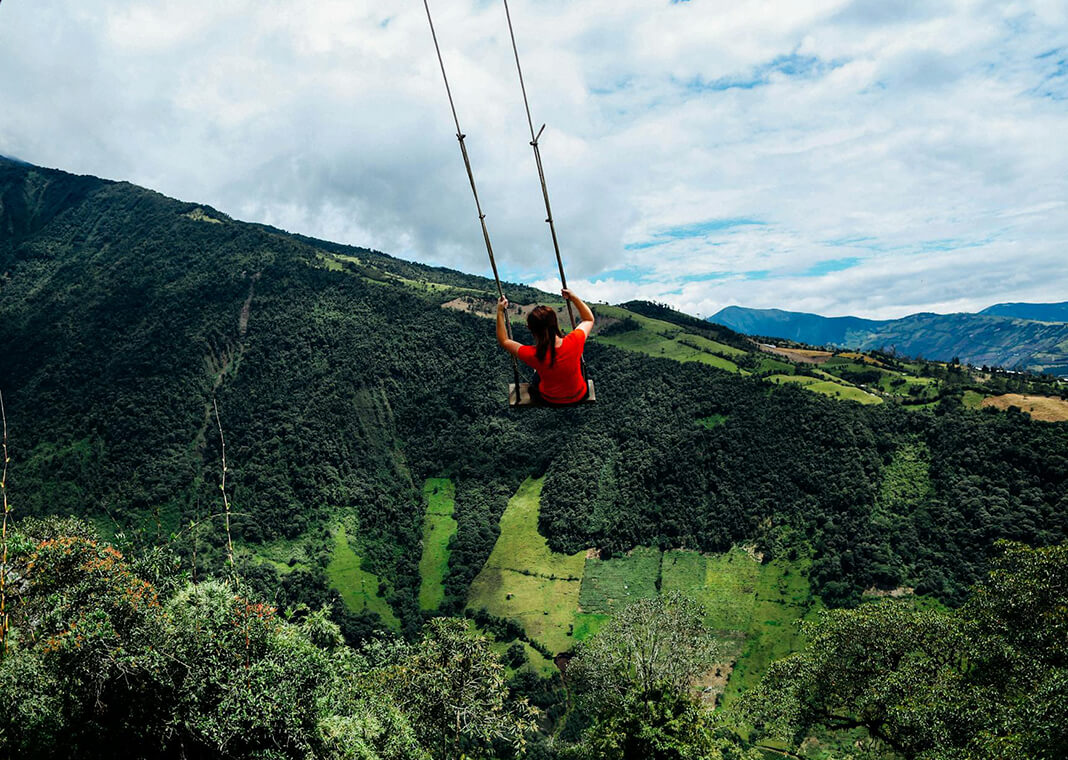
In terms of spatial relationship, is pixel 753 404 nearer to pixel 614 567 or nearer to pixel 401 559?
pixel 614 567

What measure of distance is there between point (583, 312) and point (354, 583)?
101 m

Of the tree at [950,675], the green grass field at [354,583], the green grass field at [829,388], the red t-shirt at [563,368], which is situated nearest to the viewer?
the red t-shirt at [563,368]

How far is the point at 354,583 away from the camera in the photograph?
95.9 metres

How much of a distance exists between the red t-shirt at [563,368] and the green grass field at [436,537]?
94933 mm

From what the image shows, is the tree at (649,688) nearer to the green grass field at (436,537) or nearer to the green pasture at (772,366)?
the green grass field at (436,537)

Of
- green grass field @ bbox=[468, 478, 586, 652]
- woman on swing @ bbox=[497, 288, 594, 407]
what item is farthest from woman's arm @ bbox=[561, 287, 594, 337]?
green grass field @ bbox=[468, 478, 586, 652]

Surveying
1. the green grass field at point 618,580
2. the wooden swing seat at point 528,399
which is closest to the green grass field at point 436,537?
the green grass field at point 618,580

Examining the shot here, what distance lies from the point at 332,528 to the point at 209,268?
10325 cm

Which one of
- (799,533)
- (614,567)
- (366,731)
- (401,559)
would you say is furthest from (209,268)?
(366,731)

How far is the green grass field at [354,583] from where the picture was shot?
91250 millimetres

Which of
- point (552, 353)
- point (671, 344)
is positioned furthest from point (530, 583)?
point (552, 353)

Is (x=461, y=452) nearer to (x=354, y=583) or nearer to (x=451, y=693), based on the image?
(x=354, y=583)

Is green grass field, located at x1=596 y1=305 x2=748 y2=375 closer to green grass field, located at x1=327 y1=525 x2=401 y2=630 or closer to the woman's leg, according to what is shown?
green grass field, located at x1=327 y1=525 x2=401 y2=630

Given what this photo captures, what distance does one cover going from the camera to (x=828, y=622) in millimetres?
23938
